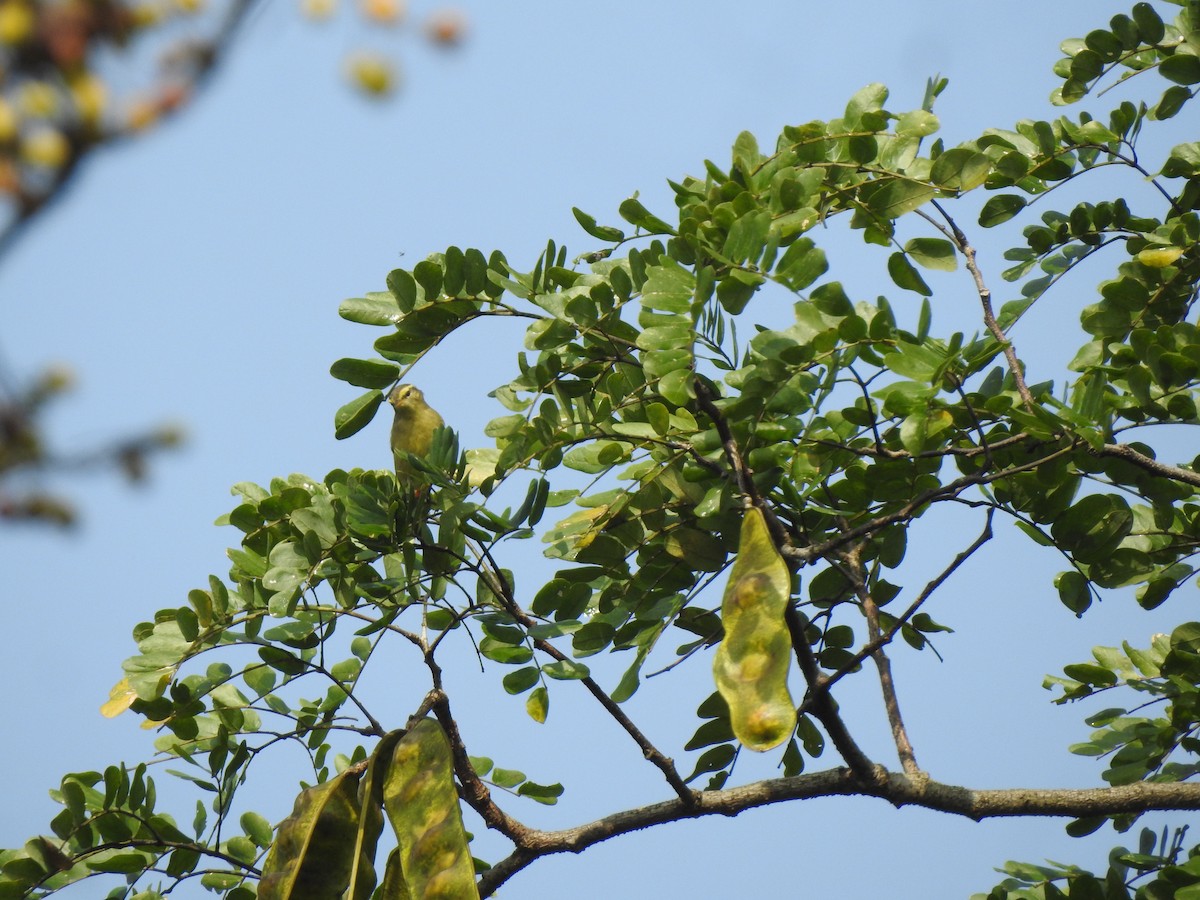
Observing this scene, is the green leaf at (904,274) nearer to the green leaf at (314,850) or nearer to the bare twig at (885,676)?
the bare twig at (885,676)

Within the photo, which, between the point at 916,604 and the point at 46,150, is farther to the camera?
the point at 916,604

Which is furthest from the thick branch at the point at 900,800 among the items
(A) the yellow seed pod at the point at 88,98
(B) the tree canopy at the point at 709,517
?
(A) the yellow seed pod at the point at 88,98

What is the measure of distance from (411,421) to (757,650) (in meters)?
0.63

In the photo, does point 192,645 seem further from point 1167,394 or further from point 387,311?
point 1167,394

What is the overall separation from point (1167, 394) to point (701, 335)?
69 cm

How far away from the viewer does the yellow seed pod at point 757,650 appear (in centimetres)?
125

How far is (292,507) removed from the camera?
1.75m

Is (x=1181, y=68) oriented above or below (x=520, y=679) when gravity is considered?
above

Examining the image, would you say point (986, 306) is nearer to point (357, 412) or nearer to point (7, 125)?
point (357, 412)

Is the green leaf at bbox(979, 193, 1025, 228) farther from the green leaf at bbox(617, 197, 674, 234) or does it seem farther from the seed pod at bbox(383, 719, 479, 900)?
the seed pod at bbox(383, 719, 479, 900)

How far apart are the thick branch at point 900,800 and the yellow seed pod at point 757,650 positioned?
0.26 meters

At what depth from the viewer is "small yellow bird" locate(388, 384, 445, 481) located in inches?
67.2

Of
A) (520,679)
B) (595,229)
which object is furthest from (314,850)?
(595,229)

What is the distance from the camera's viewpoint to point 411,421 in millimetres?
1715
